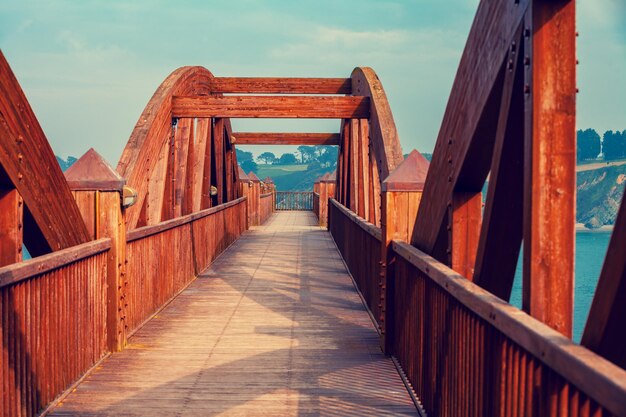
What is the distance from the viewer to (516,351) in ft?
9.52

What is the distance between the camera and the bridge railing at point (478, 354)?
7.17ft

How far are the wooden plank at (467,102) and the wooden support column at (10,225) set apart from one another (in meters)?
2.91

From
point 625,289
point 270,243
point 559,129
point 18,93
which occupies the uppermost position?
point 18,93

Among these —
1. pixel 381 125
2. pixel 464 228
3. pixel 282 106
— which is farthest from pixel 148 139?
pixel 464 228

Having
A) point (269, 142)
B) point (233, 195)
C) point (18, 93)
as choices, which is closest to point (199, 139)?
point (233, 195)

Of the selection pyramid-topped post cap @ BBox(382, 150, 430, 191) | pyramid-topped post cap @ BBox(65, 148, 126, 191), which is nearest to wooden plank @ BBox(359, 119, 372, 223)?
pyramid-topped post cap @ BBox(382, 150, 430, 191)

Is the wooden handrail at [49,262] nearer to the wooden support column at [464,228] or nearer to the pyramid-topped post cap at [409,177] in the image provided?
the pyramid-topped post cap at [409,177]

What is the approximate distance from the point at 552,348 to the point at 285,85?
15675 mm

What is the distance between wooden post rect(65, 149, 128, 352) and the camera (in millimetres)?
6504

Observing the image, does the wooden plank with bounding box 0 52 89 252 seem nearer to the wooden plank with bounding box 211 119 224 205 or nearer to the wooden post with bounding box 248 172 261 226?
the wooden plank with bounding box 211 119 224 205

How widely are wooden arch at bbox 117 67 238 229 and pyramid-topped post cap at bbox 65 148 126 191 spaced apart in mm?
3211

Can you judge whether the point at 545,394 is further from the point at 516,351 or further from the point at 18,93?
the point at 18,93

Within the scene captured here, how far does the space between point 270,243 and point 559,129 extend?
16.7 meters

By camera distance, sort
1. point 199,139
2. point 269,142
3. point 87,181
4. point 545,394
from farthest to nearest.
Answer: point 269,142, point 199,139, point 87,181, point 545,394
